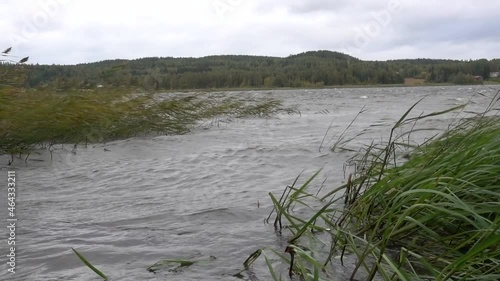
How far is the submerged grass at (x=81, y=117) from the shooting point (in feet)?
21.6

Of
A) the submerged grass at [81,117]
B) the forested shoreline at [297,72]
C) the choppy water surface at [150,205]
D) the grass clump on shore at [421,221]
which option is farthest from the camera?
the forested shoreline at [297,72]

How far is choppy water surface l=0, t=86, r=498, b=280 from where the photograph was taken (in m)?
2.77

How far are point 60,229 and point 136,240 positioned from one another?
2.18 ft

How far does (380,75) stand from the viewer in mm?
75625

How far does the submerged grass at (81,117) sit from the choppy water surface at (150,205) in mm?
332

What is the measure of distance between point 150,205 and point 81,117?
4.19m

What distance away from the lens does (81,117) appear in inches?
310

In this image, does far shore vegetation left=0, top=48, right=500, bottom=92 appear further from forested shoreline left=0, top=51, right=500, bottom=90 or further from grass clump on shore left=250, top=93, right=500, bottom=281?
grass clump on shore left=250, top=93, right=500, bottom=281

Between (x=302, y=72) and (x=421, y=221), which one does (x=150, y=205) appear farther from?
(x=302, y=72)

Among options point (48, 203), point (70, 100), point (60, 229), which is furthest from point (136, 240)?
point (70, 100)

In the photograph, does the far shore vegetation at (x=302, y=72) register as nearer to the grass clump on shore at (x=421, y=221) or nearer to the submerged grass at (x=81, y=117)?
the submerged grass at (x=81, y=117)

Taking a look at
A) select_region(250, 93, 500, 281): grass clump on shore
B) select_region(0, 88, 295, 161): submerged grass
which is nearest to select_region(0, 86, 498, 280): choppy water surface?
select_region(250, 93, 500, 281): grass clump on shore

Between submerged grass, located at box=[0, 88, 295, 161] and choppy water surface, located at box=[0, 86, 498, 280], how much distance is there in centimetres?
33

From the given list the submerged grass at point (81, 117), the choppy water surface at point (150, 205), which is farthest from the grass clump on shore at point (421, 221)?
the submerged grass at point (81, 117)
